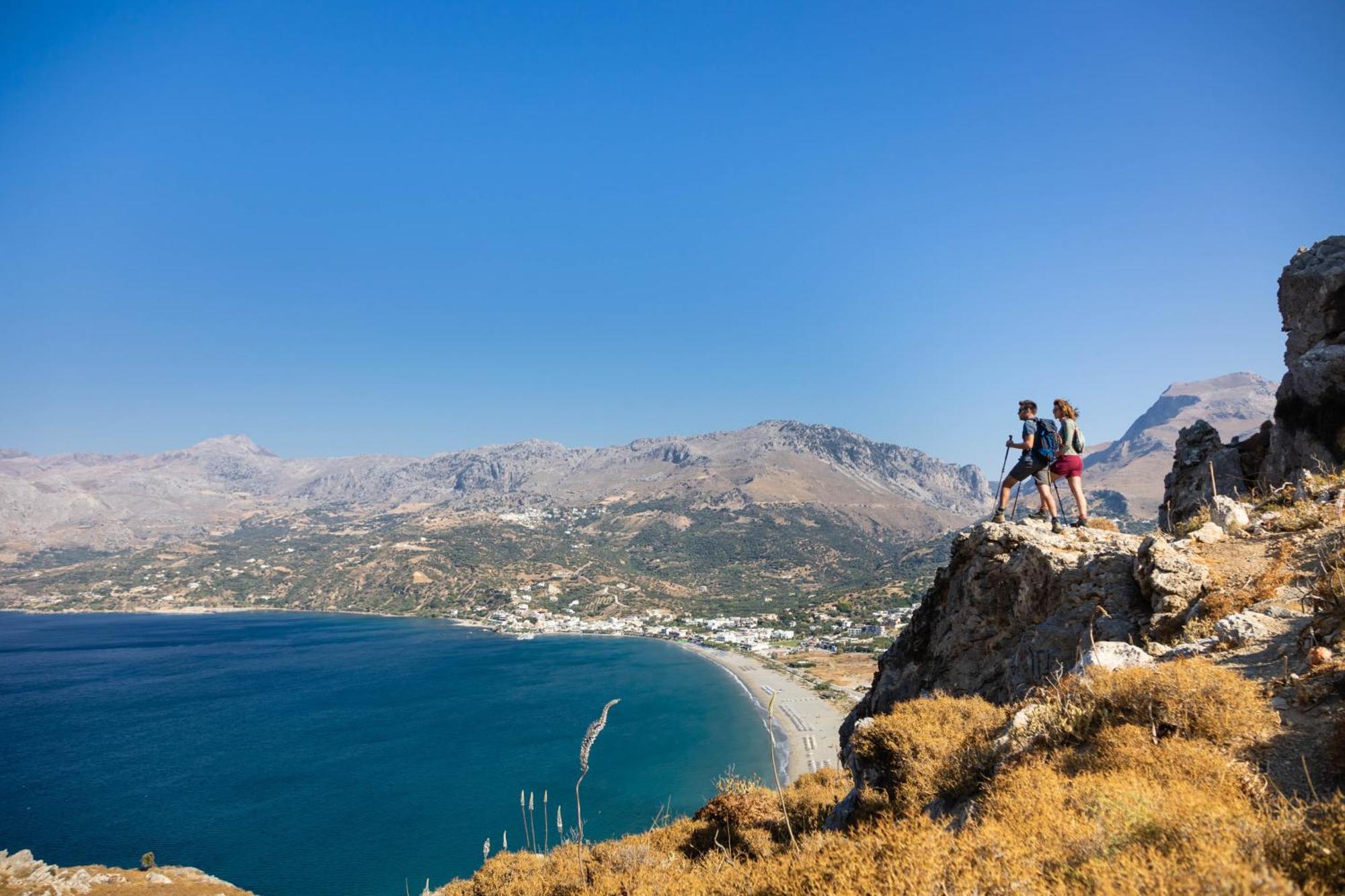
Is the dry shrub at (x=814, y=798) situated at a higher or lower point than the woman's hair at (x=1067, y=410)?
lower

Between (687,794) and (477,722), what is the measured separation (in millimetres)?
37196

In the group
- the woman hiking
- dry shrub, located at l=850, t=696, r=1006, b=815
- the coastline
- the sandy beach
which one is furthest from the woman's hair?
the sandy beach

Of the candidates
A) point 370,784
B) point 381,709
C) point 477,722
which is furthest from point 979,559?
Result: point 381,709

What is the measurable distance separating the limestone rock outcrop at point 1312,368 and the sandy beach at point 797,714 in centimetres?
2910

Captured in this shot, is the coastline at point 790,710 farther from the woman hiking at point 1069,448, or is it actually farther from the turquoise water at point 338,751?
the woman hiking at point 1069,448

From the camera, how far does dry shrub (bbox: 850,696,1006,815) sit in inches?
257

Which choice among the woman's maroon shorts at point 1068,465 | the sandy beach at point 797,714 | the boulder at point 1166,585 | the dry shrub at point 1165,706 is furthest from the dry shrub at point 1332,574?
the sandy beach at point 797,714

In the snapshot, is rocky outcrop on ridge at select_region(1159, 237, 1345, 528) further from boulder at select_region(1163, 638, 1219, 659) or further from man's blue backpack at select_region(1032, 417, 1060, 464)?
boulder at select_region(1163, 638, 1219, 659)

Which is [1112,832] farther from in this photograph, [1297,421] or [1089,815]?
[1297,421]

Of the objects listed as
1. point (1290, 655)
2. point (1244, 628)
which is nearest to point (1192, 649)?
point (1244, 628)

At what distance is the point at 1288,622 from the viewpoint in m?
6.78

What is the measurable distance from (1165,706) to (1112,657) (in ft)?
6.21

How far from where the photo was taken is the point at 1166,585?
8562 millimetres

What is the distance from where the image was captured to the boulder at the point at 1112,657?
6.91 m
